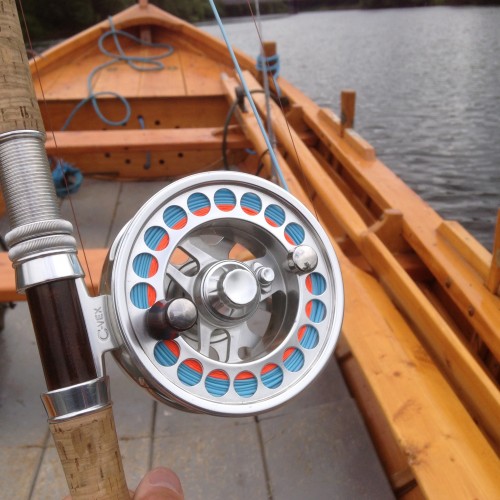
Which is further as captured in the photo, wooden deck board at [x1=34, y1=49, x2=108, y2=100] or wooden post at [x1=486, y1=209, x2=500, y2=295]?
wooden deck board at [x1=34, y1=49, x2=108, y2=100]

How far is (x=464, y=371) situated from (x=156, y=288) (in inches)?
36.7

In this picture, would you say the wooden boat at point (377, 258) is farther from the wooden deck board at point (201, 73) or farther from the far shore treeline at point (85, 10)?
the far shore treeline at point (85, 10)

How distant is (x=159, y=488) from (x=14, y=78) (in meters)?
0.63

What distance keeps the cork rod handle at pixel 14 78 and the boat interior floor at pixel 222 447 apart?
990mm

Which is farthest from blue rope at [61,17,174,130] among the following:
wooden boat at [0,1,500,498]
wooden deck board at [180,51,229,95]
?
wooden deck board at [180,51,229,95]

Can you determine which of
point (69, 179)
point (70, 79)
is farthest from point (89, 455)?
point (70, 79)

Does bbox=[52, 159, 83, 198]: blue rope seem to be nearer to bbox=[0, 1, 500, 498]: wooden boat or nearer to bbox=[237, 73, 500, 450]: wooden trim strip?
bbox=[0, 1, 500, 498]: wooden boat

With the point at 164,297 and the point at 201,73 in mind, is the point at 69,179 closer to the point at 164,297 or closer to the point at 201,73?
the point at 201,73

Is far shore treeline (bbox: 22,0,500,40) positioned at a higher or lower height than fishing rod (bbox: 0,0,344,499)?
lower

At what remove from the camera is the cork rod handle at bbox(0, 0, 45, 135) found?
0.83 meters

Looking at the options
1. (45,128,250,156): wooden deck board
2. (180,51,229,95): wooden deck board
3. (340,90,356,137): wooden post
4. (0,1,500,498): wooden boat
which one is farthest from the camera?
(180,51,229,95): wooden deck board

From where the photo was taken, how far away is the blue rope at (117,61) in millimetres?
3896

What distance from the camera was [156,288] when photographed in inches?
31.7

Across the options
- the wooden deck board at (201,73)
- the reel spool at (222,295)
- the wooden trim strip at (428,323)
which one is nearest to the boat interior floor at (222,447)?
the wooden trim strip at (428,323)
